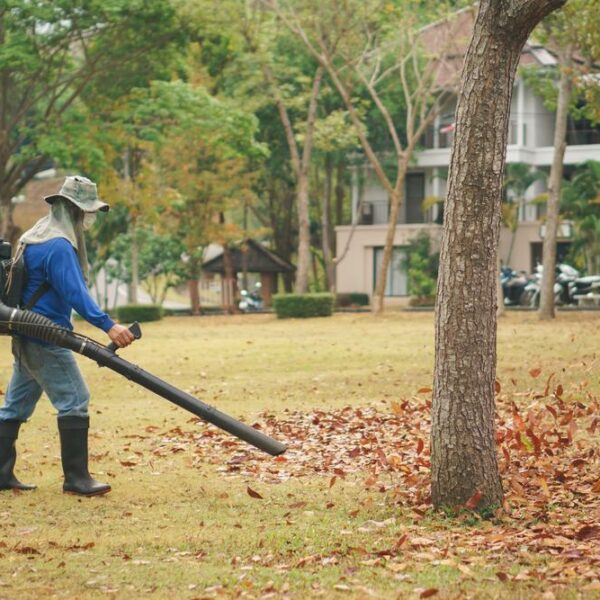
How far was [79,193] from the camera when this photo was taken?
8.59m

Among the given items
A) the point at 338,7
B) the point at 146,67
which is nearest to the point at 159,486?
the point at 146,67

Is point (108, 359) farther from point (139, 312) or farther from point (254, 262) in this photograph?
point (254, 262)

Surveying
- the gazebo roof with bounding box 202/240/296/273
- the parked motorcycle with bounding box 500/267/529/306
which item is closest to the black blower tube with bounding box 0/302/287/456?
the parked motorcycle with bounding box 500/267/529/306

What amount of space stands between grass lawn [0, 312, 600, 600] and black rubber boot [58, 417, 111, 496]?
0.11 meters

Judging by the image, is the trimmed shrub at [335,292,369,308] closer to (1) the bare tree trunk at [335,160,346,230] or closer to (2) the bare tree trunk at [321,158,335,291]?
(2) the bare tree trunk at [321,158,335,291]

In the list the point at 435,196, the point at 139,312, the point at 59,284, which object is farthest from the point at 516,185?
the point at 59,284

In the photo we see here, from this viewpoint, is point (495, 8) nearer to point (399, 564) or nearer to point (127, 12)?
point (399, 564)

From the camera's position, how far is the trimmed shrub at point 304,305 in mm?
36281

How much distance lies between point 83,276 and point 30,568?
248cm

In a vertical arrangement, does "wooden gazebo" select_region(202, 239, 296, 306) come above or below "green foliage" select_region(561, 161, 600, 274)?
below

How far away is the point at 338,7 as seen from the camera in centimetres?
3484

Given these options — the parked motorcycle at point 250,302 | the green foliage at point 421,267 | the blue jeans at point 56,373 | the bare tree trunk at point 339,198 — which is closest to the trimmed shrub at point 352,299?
the green foliage at point 421,267

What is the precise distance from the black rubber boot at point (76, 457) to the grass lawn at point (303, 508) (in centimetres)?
11

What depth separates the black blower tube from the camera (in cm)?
830
